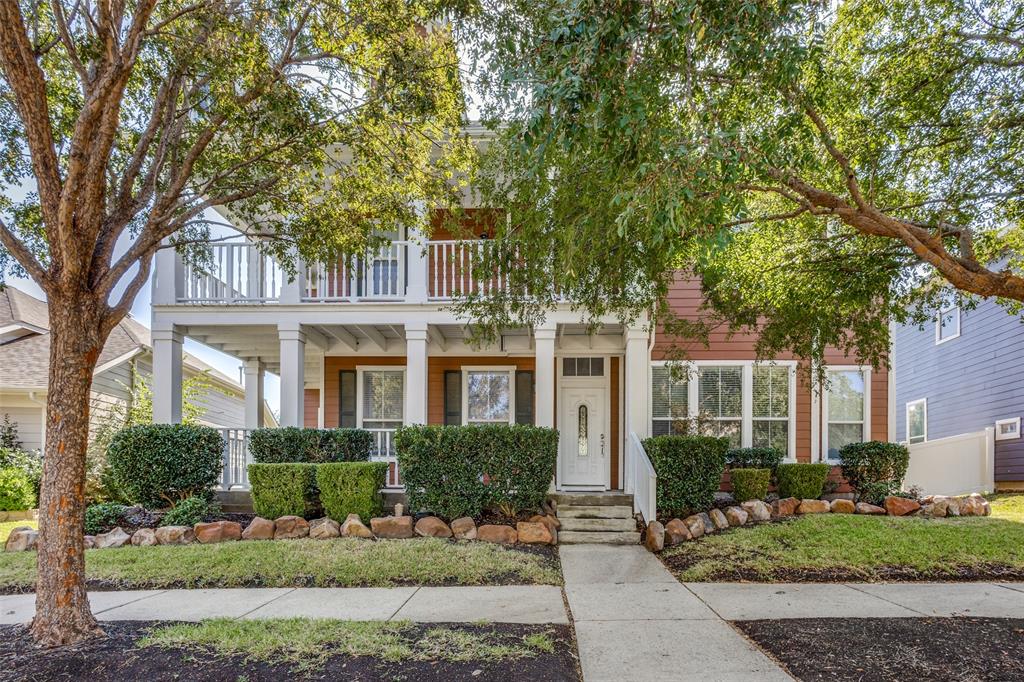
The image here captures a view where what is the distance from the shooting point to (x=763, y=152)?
449 centimetres

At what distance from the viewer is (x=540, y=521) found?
853 centimetres

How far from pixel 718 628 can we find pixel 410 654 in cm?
240

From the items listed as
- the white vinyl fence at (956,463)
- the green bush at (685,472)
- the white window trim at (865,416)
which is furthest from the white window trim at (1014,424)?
the green bush at (685,472)

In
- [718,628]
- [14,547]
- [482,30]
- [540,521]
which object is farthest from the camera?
[540,521]

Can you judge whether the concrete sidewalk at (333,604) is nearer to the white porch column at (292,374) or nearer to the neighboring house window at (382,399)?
the white porch column at (292,374)

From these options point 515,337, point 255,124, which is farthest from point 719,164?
point 515,337

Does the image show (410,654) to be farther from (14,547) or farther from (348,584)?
(14,547)

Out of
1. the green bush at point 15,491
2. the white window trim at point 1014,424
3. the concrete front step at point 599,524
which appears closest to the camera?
the concrete front step at point 599,524

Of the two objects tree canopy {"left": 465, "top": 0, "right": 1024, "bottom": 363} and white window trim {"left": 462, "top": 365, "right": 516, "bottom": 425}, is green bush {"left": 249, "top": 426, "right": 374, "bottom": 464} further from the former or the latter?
tree canopy {"left": 465, "top": 0, "right": 1024, "bottom": 363}

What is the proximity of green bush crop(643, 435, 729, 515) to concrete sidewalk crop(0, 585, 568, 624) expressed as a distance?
10.6 ft

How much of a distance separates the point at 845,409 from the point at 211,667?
36.4 feet

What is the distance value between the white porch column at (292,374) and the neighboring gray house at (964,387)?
10.3 metres

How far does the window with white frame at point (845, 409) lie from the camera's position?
11.6m

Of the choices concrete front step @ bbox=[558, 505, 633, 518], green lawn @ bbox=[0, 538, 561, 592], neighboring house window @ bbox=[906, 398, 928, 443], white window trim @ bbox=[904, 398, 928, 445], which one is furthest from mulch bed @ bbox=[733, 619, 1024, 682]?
neighboring house window @ bbox=[906, 398, 928, 443]
